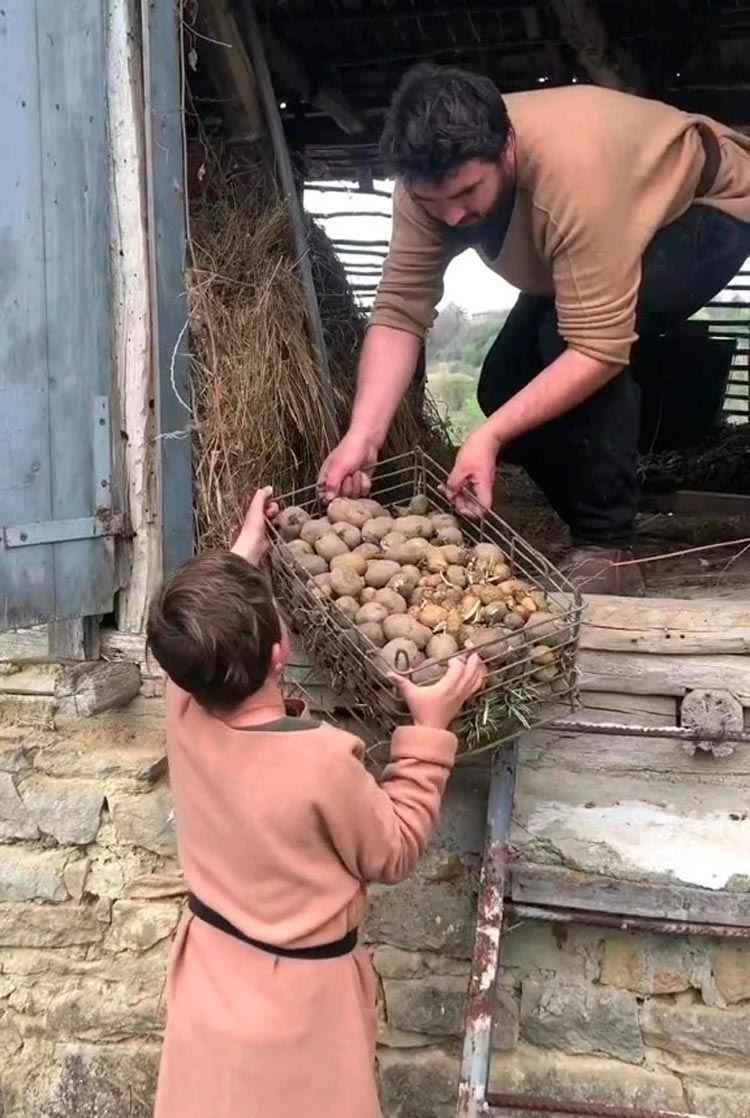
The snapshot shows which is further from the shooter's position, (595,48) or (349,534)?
(595,48)

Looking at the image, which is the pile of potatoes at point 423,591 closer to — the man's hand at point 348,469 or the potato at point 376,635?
the potato at point 376,635

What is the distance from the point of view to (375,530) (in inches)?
86.8

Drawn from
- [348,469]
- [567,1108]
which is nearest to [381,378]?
[348,469]

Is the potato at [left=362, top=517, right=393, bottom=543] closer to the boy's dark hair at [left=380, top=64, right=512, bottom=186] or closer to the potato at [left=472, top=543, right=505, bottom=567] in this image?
the potato at [left=472, top=543, right=505, bottom=567]

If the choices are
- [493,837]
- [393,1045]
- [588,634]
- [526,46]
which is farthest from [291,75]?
[393,1045]

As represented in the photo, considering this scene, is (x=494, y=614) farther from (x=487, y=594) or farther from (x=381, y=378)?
(x=381, y=378)

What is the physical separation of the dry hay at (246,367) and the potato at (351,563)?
1.31 ft

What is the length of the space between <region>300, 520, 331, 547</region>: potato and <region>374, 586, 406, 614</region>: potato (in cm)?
21

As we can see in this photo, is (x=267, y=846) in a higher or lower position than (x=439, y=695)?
lower

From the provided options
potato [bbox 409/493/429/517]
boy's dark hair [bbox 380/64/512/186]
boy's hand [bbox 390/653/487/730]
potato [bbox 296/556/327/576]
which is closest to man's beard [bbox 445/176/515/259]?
boy's dark hair [bbox 380/64/512/186]

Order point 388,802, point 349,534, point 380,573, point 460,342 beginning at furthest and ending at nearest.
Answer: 1. point 460,342
2. point 349,534
3. point 380,573
4. point 388,802

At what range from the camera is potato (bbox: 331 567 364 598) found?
6.70 feet

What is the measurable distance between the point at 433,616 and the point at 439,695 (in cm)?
20

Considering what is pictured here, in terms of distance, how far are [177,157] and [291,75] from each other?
140 centimetres
